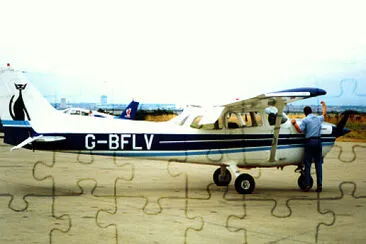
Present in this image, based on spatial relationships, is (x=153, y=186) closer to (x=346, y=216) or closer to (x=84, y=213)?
(x=84, y=213)

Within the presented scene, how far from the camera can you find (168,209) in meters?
9.99

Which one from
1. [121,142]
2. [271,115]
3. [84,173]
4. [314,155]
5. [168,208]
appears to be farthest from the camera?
[84,173]

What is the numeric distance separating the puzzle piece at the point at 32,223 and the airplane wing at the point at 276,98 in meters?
4.43

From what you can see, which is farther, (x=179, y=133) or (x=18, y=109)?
(x=179, y=133)

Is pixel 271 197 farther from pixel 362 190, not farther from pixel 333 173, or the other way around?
pixel 333 173

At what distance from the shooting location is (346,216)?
970 cm

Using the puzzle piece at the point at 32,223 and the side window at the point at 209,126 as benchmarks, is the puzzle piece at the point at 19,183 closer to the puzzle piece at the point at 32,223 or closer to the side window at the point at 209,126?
the puzzle piece at the point at 32,223

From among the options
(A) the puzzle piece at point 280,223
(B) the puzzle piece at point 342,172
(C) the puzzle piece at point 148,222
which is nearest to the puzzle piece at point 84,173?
(C) the puzzle piece at point 148,222

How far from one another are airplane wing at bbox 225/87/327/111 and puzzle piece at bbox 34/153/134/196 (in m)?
3.29

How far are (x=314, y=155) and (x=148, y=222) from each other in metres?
5.18

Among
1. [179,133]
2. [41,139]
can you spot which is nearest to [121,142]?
[179,133]

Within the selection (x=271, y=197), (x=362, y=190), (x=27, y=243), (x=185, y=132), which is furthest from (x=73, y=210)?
(x=362, y=190)

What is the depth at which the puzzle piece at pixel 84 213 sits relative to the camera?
7.65 meters

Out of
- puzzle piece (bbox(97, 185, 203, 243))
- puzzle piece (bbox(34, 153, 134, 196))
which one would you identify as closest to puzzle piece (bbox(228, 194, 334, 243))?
puzzle piece (bbox(97, 185, 203, 243))
